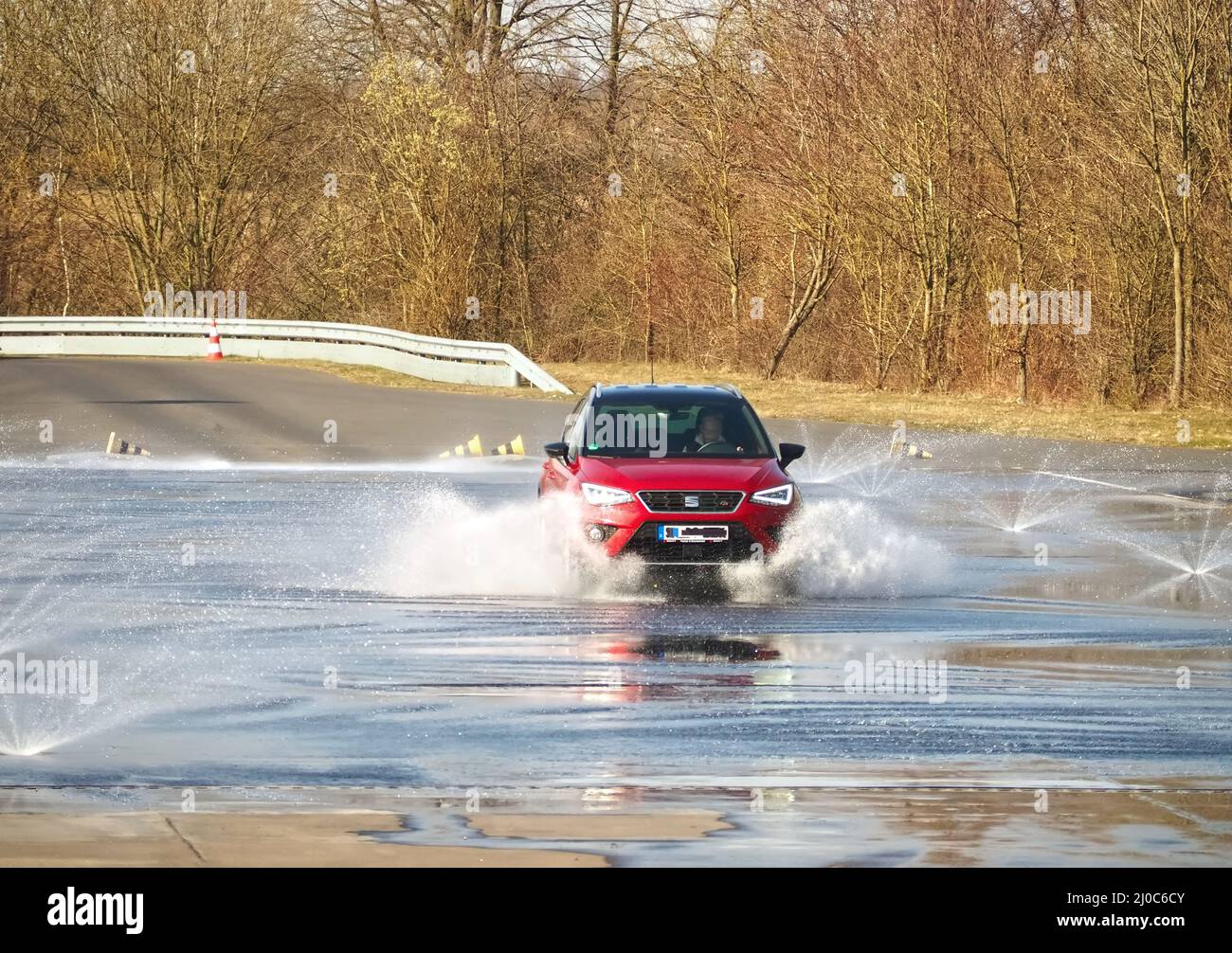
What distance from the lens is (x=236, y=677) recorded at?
12242 mm

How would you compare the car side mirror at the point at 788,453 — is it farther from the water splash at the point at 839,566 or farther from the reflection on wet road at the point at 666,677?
the reflection on wet road at the point at 666,677

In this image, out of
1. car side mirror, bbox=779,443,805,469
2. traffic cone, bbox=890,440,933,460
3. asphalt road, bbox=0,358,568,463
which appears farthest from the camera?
asphalt road, bbox=0,358,568,463

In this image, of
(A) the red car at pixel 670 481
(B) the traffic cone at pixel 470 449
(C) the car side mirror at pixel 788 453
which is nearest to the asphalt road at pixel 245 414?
(B) the traffic cone at pixel 470 449

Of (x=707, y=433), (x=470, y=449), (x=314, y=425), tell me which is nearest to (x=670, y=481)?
(x=707, y=433)

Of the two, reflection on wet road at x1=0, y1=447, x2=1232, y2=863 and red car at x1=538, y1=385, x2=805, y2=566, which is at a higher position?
red car at x1=538, y1=385, x2=805, y2=566

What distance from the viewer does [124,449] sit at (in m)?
30.7

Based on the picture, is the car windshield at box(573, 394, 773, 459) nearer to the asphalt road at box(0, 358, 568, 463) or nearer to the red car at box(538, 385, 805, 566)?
the red car at box(538, 385, 805, 566)

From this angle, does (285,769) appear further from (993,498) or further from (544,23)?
(544,23)

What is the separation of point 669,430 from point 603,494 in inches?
66.6

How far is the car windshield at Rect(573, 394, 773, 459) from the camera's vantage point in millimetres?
17328

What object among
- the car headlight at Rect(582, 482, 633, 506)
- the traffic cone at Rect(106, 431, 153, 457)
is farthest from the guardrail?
the car headlight at Rect(582, 482, 633, 506)

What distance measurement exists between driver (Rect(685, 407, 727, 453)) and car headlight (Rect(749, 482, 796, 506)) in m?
1.15

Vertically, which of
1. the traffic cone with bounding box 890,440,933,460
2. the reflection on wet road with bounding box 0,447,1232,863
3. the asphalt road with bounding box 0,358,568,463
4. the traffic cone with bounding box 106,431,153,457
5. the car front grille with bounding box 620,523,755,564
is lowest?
the reflection on wet road with bounding box 0,447,1232,863

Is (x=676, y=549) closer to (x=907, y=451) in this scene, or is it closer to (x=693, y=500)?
(x=693, y=500)
